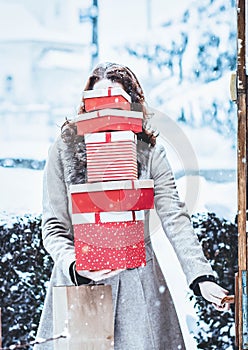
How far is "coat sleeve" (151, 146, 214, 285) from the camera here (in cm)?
195

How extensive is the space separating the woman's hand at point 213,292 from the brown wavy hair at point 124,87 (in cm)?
48

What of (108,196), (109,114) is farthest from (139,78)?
(108,196)

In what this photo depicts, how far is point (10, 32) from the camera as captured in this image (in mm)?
1974

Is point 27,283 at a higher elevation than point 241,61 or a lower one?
lower

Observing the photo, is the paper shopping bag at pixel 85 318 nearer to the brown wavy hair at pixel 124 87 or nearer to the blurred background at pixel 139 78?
the blurred background at pixel 139 78

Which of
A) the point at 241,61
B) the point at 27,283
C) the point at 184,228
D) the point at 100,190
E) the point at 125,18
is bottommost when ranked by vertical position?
the point at 27,283

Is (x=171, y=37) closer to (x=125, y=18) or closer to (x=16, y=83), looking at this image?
(x=125, y=18)

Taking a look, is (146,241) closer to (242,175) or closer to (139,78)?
(242,175)

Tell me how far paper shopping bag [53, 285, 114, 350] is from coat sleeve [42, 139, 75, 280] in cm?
7

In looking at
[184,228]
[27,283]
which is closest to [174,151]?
[184,228]

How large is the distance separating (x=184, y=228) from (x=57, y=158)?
18.3 inches

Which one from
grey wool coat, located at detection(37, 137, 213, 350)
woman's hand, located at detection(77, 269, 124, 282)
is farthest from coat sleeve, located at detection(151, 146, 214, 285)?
woman's hand, located at detection(77, 269, 124, 282)

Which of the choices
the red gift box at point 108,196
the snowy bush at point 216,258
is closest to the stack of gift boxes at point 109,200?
the red gift box at point 108,196

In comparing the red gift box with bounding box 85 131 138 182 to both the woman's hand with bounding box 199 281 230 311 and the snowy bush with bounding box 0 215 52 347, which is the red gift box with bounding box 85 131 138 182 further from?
the woman's hand with bounding box 199 281 230 311
